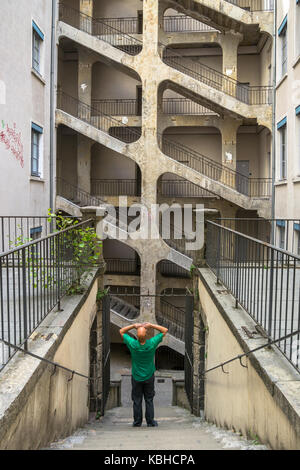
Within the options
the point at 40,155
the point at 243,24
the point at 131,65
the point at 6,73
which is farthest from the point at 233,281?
the point at 243,24

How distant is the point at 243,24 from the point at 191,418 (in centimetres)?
1574

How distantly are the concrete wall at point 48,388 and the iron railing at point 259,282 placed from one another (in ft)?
8.64

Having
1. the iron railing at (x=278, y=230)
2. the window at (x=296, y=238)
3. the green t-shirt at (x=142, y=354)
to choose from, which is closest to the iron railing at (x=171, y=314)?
the iron railing at (x=278, y=230)

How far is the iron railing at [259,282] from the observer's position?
4590 millimetres

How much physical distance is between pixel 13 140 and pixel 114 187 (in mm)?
9744

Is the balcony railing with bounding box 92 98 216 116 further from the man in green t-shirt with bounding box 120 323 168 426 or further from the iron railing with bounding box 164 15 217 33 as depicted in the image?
the man in green t-shirt with bounding box 120 323 168 426

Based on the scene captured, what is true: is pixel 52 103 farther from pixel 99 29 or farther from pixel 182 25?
pixel 182 25

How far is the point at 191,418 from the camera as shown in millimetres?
9289

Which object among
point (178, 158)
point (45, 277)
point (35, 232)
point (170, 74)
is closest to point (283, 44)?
point (170, 74)

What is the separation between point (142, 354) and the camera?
634cm

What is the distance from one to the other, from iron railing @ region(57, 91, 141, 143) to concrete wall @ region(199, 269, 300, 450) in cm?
1287

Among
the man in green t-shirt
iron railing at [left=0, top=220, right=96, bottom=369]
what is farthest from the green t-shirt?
iron railing at [left=0, top=220, right=96, bottom=369]
